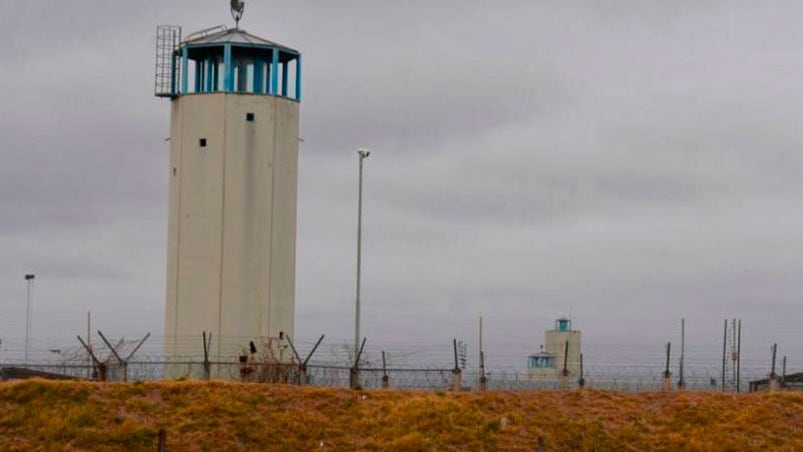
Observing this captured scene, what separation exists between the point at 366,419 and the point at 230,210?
16.0 m

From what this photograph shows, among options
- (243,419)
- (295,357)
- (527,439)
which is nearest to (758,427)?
(527,439)

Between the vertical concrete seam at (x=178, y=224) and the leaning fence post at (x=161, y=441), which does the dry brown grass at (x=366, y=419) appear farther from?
the vertical concrete seam at (x=178, y=224)

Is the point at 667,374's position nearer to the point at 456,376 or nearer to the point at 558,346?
the point at 456,376

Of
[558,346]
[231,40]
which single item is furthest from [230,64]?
[558,346]

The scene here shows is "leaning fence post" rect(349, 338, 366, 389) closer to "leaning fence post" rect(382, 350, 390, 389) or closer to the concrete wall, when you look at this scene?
"leaning fence post" rect(382, 350, 390, 389)

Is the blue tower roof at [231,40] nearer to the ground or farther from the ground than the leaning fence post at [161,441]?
farther from the ground

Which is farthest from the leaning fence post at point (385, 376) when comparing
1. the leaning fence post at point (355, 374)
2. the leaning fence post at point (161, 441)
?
the leaning fence post at point (161, 441)

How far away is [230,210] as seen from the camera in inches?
2188

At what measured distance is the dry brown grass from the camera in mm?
39188

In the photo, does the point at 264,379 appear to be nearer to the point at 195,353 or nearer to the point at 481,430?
the point at 195,353

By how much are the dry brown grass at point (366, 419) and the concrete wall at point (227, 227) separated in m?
12.0

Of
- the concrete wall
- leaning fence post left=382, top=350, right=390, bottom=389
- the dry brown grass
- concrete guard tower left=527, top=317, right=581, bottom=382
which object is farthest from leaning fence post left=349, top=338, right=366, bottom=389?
concrete guard tower left=527, top=317, right=581, bottom=382

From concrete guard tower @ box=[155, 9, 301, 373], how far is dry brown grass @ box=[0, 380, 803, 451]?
12.1 metres

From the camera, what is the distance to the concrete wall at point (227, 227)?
55.3m
